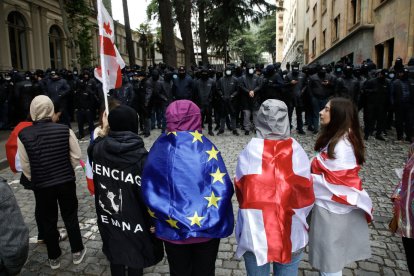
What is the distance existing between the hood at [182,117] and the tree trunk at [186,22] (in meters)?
16.4

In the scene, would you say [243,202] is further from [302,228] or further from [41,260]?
[41,260]

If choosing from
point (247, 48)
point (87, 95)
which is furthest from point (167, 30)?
point (247, 48)

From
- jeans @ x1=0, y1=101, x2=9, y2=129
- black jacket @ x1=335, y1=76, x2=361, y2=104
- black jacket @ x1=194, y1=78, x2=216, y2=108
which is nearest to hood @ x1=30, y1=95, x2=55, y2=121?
black jacket @ x1=194, y1=78, x2=216, y2=108

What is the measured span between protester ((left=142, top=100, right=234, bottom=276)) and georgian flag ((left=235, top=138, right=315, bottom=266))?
16 centimetres

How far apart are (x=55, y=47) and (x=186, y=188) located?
87.2ft

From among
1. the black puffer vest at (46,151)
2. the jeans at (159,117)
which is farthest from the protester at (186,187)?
the jeans at (159,117)

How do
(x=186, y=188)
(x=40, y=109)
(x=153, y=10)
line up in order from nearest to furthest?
(x=186, y=188) → (x=40, y=109) → (x=153, y=10)

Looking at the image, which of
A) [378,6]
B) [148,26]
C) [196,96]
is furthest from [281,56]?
[196,96]

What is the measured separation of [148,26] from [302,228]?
45.9 metres

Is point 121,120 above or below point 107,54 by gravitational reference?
below

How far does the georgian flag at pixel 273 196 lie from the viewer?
96.2 inches

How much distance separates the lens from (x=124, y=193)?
2.83 m

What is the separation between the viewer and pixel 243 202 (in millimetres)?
2525

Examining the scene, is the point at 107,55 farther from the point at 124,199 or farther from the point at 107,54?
the point at 124,199
